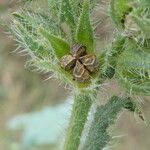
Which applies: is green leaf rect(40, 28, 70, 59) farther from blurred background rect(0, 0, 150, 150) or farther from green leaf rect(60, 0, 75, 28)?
blurred background rect(0, 0, 150, 150)

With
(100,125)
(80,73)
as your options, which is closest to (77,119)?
(100,125)

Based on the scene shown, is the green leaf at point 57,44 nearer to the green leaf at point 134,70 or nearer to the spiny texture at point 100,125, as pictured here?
the green leaf at point 134,70

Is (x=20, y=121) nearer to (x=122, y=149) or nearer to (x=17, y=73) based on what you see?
Answer: (x=122, y=149)

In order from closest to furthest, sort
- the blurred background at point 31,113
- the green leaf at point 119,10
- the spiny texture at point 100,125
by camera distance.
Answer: the green leaf at point 119,10 < the spiny texture at point 100,125 < the blurred background at point 31,113

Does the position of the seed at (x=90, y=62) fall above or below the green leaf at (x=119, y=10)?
below

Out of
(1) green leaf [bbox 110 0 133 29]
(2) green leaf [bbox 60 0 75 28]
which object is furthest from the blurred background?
(1) green leaf [bbox 110 0 133 29]

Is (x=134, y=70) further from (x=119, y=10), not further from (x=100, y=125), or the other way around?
(x=100, y=125)

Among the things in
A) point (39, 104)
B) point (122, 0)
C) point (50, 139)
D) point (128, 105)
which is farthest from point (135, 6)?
point (39, 104)

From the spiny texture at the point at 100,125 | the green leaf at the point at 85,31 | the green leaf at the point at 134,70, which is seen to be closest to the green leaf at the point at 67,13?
the green leaf at the point at 85,31
